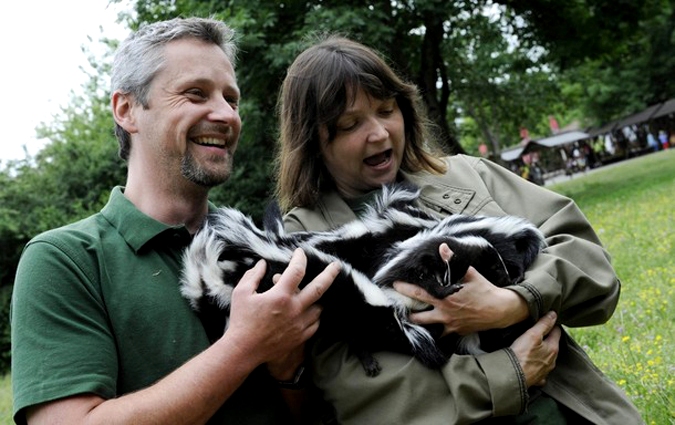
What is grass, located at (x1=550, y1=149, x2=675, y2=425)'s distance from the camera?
4250 mm

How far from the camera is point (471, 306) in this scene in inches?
92.7

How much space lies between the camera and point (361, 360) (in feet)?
7.86

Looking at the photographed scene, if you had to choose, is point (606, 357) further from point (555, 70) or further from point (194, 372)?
point (555, 70)

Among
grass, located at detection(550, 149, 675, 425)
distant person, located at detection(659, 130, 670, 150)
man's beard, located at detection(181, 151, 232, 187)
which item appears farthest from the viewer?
distant person, located at detection(659, 130, 670, 150)

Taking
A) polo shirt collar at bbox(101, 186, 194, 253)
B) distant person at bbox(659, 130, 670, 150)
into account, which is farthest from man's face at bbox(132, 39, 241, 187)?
distant person at bbox(659, 130, 670, 150)

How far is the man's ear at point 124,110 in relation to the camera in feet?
9.78

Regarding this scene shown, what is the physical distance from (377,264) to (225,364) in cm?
68

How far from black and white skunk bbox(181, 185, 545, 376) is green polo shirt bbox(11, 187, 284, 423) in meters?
0.14

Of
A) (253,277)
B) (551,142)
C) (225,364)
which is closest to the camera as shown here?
(225,364)

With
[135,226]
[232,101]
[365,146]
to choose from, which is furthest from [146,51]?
[365,146]

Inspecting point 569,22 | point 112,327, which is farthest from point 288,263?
point 569,22

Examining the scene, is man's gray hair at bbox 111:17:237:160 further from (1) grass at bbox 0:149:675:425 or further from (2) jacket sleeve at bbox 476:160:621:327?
(1) grass at bbox 0:149:675:425

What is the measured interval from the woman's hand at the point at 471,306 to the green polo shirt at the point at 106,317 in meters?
0.69

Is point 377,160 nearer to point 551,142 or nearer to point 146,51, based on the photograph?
point 146,51
